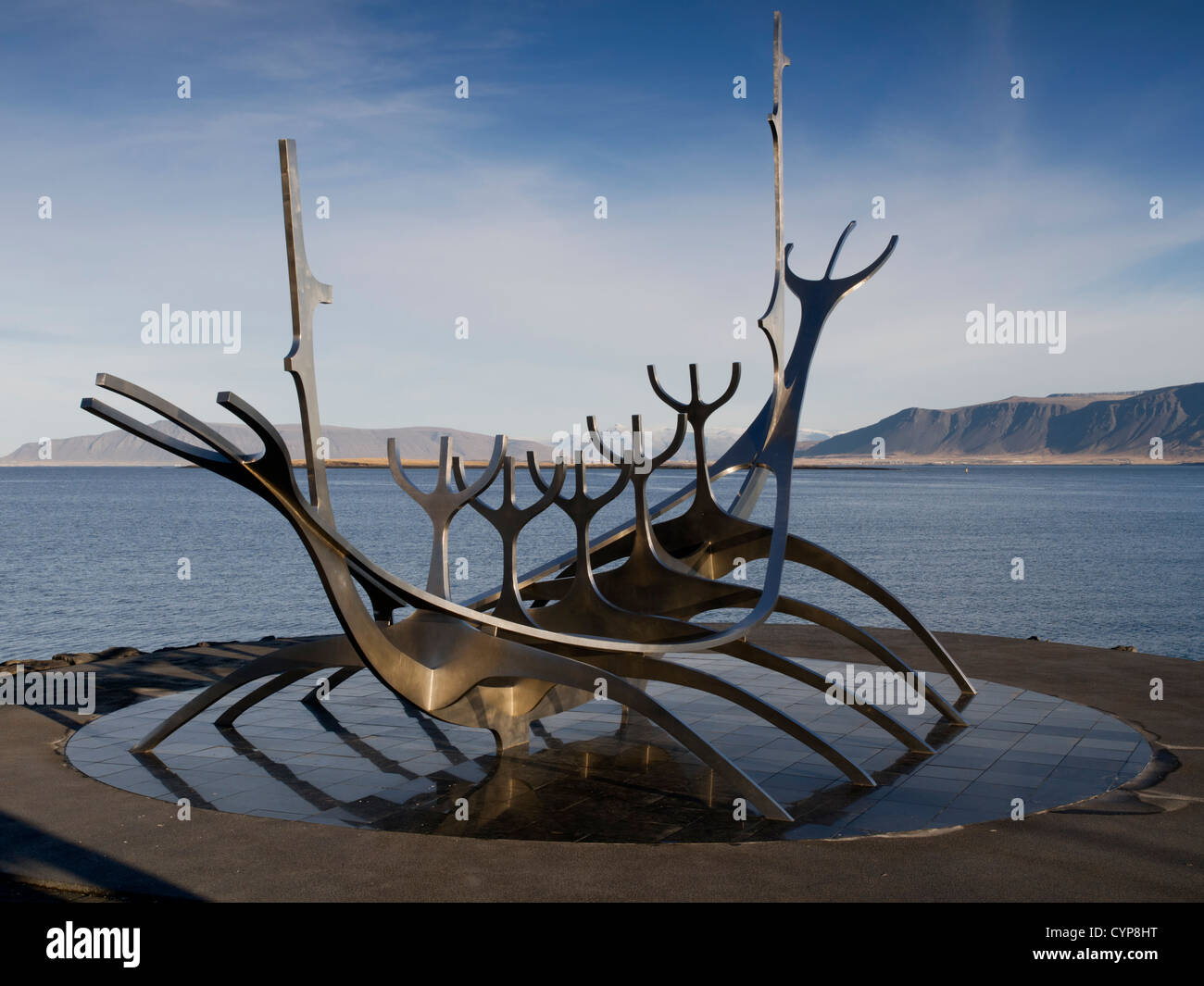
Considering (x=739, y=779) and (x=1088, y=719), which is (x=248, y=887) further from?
(x=1088, y=719)

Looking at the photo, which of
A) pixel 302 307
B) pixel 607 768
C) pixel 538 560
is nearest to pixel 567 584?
pixel 607 768

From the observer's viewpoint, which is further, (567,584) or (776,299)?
(776,299)

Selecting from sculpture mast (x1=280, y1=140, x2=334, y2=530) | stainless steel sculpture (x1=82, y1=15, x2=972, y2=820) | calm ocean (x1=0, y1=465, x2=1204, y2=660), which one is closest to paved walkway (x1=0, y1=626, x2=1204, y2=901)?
stainless steel sculpture (x1=82, y1=15, x2=972, y2=820)

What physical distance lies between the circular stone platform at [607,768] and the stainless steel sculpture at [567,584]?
0.40 meters

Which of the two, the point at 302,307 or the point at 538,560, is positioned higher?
the point at 302,307

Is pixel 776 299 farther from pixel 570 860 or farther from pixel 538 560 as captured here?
pixel 538 560

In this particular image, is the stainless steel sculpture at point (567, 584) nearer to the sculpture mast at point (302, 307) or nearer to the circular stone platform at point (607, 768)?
the sculpture mast at point (302, 307)

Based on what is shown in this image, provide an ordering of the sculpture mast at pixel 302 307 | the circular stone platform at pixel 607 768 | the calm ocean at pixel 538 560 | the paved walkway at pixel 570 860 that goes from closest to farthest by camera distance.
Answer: the paved walkway at pixel 570 860
the sculpture mast at pixel 302 307
the circular stone platform at pixel 607 768
the calm ocean at pixel 538 560

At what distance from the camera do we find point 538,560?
5653 cm

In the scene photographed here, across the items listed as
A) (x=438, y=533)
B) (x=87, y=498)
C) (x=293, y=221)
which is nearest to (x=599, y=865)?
(x=438, y=533)

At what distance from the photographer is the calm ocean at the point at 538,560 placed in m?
31.3

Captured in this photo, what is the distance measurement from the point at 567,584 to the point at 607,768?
7.73ft

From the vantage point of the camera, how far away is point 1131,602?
37.8 m

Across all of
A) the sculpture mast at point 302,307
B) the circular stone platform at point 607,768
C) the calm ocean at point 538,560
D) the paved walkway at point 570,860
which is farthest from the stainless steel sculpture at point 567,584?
the calm ocean at point 538,560
